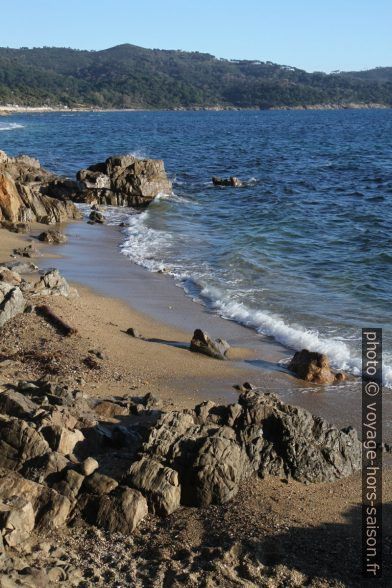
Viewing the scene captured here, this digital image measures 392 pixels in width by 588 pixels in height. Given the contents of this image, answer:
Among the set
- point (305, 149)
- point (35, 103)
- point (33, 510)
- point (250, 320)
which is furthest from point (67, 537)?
point (35, 103)

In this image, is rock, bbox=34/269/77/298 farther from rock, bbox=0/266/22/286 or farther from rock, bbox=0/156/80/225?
rock, bbox=0/156/80/225

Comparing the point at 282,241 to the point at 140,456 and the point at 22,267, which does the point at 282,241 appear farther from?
the point at 140,456

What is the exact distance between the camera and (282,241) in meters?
21.9

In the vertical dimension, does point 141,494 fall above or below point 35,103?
below

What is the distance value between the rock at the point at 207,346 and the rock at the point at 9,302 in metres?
2.92

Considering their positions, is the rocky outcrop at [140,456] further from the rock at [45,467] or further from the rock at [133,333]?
the rock at [133,333]

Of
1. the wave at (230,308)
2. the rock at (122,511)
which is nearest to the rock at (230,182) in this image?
the wave at (230,308)

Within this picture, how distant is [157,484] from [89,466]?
0.68m

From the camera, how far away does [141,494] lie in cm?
665

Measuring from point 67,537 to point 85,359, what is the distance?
4501 millimetres

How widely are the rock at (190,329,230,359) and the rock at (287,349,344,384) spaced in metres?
1.35

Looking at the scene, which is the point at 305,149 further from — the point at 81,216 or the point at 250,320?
the point at 250,320

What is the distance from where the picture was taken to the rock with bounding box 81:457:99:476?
22.5 ft

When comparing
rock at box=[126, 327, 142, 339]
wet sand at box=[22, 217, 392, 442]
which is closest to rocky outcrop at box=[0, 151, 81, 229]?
wet sand at box=[22, 217, 392, 442]
